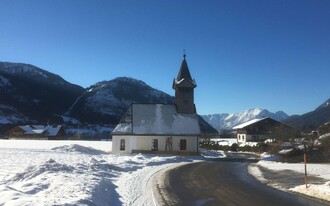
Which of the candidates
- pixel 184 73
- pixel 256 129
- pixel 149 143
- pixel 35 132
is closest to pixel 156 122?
pixel 149 143

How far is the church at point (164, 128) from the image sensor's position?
4894cm

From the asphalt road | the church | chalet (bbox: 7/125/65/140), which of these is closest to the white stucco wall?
the church

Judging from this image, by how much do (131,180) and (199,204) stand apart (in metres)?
7.56

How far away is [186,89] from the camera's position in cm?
5219

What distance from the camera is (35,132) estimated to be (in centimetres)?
14088

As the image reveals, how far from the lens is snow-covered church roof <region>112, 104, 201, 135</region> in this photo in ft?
162

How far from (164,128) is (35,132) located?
103726 millimetres

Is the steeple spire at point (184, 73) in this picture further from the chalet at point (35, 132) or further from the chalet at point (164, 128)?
the chalet at point (35, 132)

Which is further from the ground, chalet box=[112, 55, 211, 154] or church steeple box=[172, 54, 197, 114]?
church steeple box=[172, 54, 197, 114]

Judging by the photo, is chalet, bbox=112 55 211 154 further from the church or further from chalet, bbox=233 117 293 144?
chalet, bbox=233 117 293 144

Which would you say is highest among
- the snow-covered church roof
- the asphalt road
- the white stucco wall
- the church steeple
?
the church steeple

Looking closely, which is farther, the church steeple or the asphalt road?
the church steeple

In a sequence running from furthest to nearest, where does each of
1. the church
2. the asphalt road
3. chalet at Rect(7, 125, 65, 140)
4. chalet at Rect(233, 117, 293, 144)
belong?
chalet at Rect(7, 125, 65, 140) < chalet at Rect(233, 117, 293, 144) < the church < the asphalt road

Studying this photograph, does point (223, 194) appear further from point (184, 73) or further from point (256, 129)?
point (256, 129)
